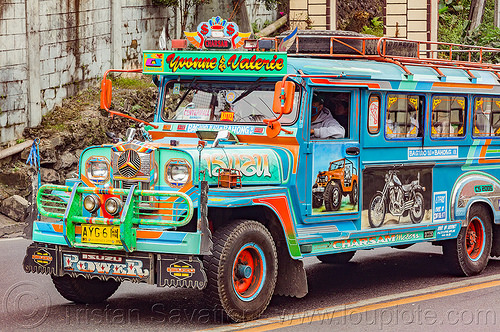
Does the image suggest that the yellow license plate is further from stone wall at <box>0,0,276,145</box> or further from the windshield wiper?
stone wall at <box>0,0,276,145</box>

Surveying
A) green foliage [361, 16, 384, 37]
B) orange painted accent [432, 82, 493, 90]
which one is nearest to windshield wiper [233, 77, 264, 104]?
orange painted accent [432, 82, 493, 90]

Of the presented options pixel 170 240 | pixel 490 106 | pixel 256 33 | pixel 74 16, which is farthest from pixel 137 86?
pixel 170 240

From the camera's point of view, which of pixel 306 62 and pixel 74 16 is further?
pixel 74 16

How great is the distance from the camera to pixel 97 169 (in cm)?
849

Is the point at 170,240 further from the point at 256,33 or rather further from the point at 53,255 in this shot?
the point at 256,33

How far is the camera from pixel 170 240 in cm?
773

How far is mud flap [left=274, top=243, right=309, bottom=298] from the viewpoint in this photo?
8758mm

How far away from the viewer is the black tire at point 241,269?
7867mm

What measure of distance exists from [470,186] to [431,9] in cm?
1628

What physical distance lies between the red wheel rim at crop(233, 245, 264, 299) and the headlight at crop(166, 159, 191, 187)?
810 mm

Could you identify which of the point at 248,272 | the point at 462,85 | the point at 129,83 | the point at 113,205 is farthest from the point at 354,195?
the point at 129,83

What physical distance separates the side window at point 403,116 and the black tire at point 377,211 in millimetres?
733

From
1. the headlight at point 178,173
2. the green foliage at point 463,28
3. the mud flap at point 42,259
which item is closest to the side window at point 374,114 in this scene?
the headlight at point 178,173

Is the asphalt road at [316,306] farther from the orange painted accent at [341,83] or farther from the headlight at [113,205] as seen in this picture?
the orange painted accent at [341,83]
